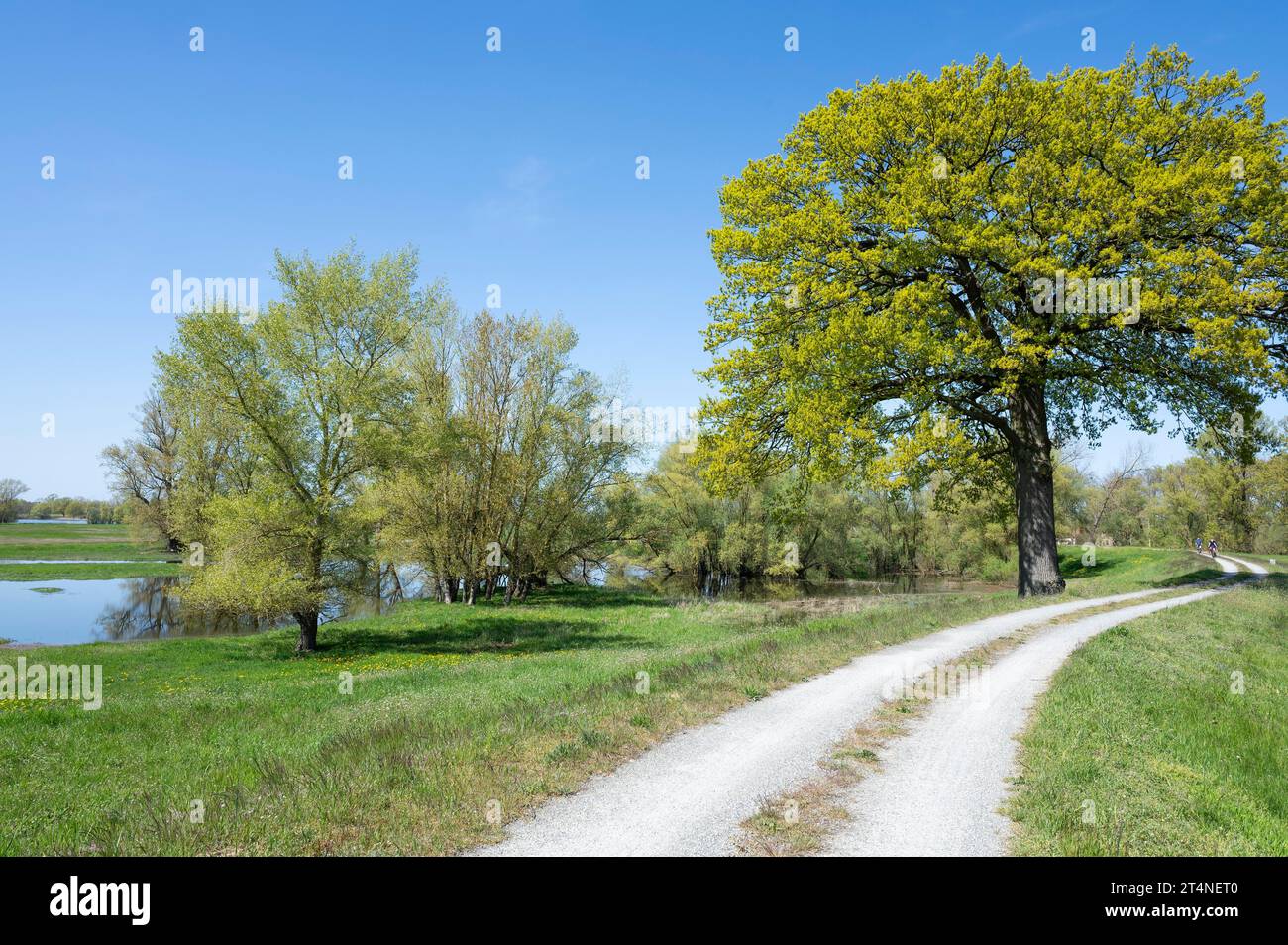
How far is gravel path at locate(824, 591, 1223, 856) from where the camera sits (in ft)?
19.0

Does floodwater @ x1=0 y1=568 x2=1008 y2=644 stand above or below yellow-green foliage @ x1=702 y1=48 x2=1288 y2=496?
below

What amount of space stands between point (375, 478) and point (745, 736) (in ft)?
74.3

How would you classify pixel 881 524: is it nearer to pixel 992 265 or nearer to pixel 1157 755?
pixel 992 265

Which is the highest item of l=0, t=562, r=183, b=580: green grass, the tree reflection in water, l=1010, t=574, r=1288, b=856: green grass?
l=1010, t=574, r=1288, b=856: green grass

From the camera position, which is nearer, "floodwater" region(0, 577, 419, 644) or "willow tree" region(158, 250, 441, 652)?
"willow tree" region(158, 250, 441, 652)

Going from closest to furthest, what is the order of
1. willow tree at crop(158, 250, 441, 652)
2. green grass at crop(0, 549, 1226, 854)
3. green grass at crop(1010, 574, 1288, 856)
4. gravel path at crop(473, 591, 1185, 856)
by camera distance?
gravel path at crop(473, 591, 1185, 856) → green grass at crop(1010, 574, 1288, 856) → green grass at crop(0, 549, 1226, 854) → willow tree at crop(158, 250, 441, 652)

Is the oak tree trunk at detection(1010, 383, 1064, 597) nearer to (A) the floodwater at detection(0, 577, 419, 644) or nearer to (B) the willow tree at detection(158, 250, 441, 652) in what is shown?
(B) the willow tree at detection(158, 250, 441, 652)

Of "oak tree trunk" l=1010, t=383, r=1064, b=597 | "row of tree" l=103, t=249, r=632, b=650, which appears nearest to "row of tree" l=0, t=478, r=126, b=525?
"row of tree" l=103, t=249, r=632, b=650

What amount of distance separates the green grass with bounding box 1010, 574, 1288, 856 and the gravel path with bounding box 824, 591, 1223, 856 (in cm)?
28

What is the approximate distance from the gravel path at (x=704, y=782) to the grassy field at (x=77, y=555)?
66763 millimetres

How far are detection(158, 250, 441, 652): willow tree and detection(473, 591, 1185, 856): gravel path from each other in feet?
63.4

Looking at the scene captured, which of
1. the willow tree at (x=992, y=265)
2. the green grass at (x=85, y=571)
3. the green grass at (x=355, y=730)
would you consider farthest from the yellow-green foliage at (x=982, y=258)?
the green grass at (x=85, y=571)

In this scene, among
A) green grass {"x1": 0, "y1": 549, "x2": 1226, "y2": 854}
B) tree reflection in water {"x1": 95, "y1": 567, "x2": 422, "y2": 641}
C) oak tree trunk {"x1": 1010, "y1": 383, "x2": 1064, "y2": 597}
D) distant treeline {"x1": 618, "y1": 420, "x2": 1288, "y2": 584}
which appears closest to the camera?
green grass {"x1": 0, "y1": 549, "x2": 1226, "y2": 854}

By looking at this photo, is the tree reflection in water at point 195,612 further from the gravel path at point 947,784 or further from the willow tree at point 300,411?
the gravel path at point 947,784
